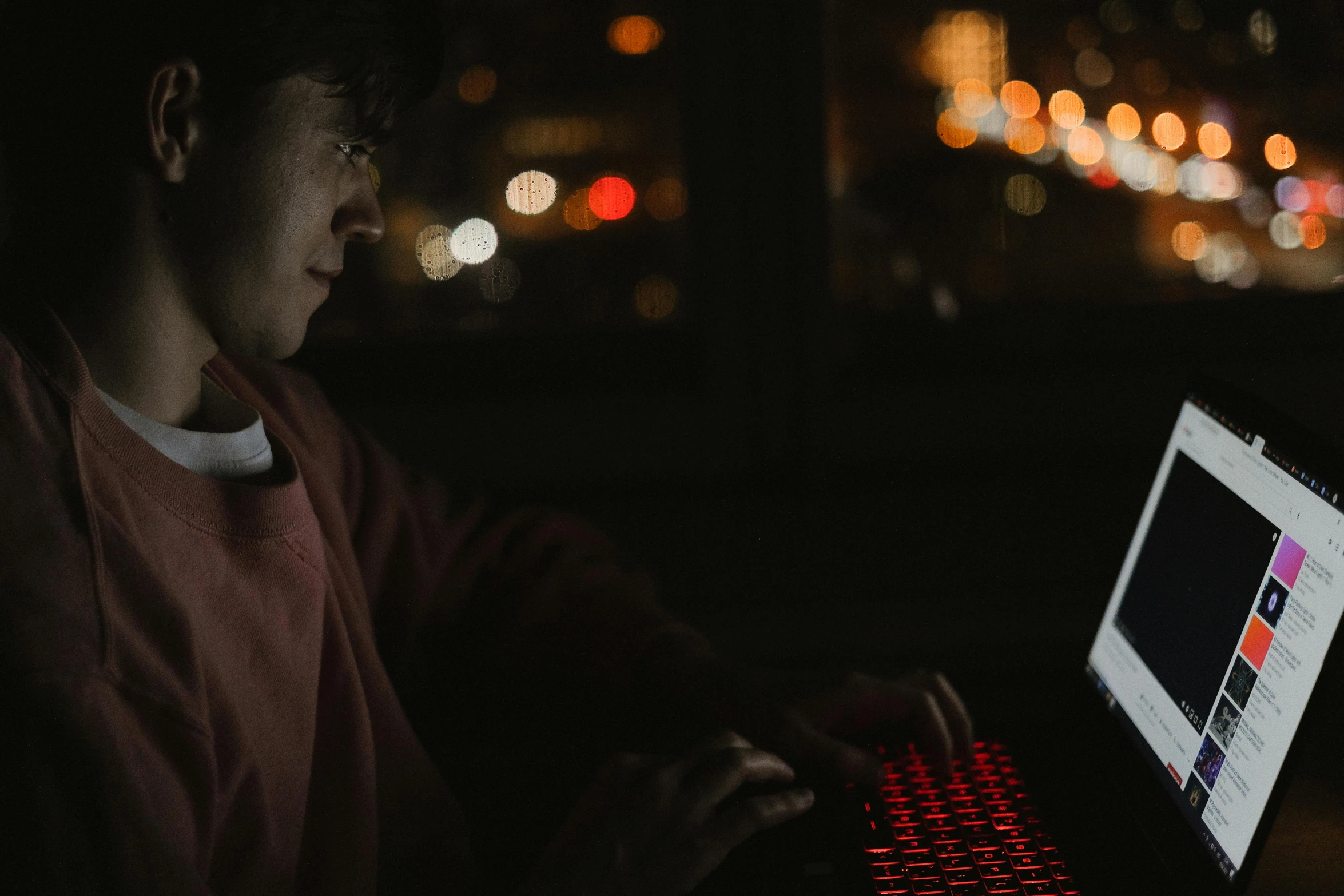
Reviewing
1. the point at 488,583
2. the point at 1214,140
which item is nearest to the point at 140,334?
the point at 488,583

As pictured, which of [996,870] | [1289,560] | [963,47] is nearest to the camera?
[1289,560]

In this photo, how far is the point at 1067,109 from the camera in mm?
1413

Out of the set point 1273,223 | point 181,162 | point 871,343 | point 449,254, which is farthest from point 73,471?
point 1273,223

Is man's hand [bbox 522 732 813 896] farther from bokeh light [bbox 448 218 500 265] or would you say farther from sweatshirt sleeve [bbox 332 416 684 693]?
bokeh light [bbox 448 218 500 265]

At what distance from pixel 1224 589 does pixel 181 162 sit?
771mm

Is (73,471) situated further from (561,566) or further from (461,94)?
(461,94)

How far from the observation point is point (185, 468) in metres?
0.75

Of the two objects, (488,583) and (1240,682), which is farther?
(488,583)

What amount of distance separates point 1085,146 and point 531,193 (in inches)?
28.4

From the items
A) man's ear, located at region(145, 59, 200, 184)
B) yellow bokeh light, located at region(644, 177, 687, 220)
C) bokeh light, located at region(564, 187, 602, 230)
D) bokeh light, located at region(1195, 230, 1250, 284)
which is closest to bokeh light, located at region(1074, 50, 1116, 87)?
bokeh light, located at region(1195, 230, 1250, 284)

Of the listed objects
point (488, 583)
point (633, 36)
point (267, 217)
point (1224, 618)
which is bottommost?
point (488, 583)

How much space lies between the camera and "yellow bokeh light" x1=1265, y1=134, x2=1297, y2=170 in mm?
1401

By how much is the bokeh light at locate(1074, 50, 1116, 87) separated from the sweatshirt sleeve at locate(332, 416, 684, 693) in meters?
0.86

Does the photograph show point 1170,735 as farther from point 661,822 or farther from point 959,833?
point 661,822
